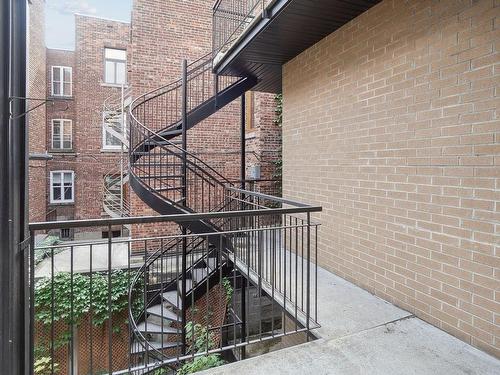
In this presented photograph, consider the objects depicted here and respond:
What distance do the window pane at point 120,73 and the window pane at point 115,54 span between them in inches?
10.6

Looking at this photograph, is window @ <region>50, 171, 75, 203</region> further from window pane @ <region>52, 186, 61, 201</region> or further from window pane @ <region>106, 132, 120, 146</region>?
window pane @ <region>106, 132, 120, 146</region>

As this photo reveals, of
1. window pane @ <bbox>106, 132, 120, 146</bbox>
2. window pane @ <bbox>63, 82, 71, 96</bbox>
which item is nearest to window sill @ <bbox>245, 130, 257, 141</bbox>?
window pane @ <bbox>106, 132, 120, 146</bbox>

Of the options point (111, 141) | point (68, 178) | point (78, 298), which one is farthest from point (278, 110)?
point (68, 178)

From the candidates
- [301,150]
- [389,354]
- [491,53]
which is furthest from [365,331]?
[301,150]

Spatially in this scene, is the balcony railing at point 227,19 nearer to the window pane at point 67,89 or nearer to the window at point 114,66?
the window at point 114,66

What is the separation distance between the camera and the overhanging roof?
10.7ft

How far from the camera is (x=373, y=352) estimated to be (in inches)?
89.4

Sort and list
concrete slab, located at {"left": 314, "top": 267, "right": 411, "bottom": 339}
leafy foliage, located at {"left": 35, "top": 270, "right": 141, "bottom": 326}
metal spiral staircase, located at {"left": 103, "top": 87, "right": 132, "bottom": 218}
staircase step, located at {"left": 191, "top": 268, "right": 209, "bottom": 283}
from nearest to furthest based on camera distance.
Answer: concrete slab, located at {"left": 314, "top": 267, "right": 411, "bottom": 339}
staircase step, located at {"left": 191, "top": 268, "right": 209, "bottom": 283}
leafy foliage, located at {"left": 35, "top": 270, "right": 141, "bottom": 326}
metal spiral staircase, located at {"left": 103, "top": 87, "right": 132, "bottom": 218}

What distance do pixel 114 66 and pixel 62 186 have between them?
16.3 feet

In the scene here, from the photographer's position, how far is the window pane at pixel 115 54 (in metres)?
12.0

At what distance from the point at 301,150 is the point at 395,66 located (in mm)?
1886

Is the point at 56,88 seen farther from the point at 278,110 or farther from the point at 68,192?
the point at 278,110

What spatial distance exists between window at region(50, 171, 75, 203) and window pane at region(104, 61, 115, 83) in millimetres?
3782

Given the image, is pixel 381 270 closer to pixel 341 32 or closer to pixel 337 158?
pixel 337 158
